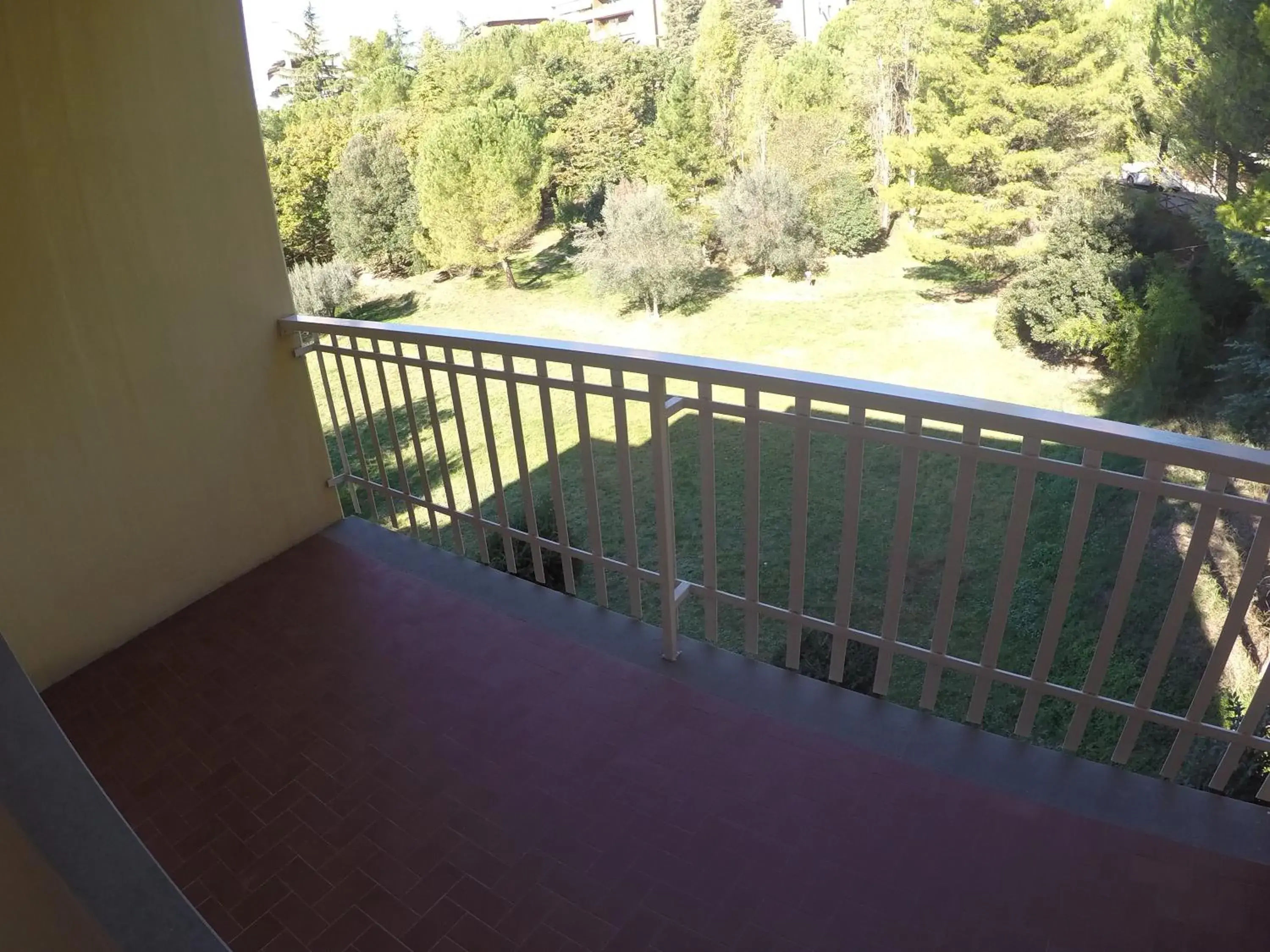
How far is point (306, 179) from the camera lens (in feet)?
64.0

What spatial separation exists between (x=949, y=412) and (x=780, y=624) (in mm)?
5965

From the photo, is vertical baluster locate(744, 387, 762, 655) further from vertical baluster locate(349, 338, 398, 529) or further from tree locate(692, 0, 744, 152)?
tree locate(692, 0, 744, 152)

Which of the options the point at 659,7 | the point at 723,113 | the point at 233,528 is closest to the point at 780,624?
the point at 233,528

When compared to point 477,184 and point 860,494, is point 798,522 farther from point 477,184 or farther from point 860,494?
point 477,184

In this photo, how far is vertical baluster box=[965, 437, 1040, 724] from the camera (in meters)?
1.80

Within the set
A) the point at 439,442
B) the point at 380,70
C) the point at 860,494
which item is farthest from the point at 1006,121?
the point at 380,70

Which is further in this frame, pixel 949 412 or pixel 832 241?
pixel 832 241

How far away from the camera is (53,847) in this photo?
681 mm

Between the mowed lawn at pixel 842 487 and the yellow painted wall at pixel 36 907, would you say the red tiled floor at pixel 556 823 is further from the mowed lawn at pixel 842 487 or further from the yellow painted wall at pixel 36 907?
the yellow painted wall at pixel 36 907

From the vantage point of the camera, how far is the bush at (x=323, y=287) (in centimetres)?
1700

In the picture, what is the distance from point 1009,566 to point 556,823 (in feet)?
4.25

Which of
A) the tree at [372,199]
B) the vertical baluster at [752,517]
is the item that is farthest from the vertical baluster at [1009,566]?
the tree at [372,199]

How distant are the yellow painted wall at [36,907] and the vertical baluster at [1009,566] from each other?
169cm

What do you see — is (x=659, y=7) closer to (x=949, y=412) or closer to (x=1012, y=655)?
(x=1012, y=655)
